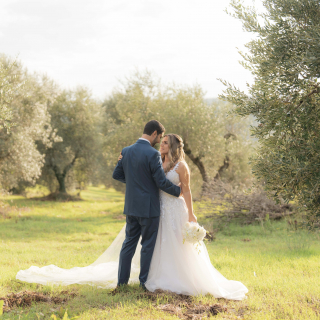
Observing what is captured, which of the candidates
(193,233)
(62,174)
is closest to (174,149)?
(193,233)

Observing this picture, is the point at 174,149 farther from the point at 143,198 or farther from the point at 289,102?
the point at 289,102

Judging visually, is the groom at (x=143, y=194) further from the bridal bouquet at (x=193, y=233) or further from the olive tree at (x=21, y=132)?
the olive tree at (x=21, y=132)

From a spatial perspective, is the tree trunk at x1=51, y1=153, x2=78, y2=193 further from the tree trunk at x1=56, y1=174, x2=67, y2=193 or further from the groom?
the groom

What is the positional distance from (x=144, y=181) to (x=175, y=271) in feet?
5.38

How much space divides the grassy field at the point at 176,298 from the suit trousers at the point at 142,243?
0.31 meters

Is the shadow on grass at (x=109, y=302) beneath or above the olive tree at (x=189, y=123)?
beneath

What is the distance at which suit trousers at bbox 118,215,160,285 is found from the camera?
5.36 metres

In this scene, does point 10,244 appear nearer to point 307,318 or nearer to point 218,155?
point 307,318

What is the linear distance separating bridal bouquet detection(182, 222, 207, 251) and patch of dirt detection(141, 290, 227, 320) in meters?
0.91

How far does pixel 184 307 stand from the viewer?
4.69 meters

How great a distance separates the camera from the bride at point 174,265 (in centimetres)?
525

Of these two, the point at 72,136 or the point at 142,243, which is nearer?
the point at 142,243

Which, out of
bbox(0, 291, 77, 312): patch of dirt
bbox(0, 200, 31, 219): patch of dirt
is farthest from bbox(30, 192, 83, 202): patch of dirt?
bbox(0, 291, 77, 312): patch of dirt

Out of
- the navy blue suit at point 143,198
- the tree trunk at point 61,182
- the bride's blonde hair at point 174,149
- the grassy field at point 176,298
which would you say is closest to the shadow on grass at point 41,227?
the grassy field at point 176,298
